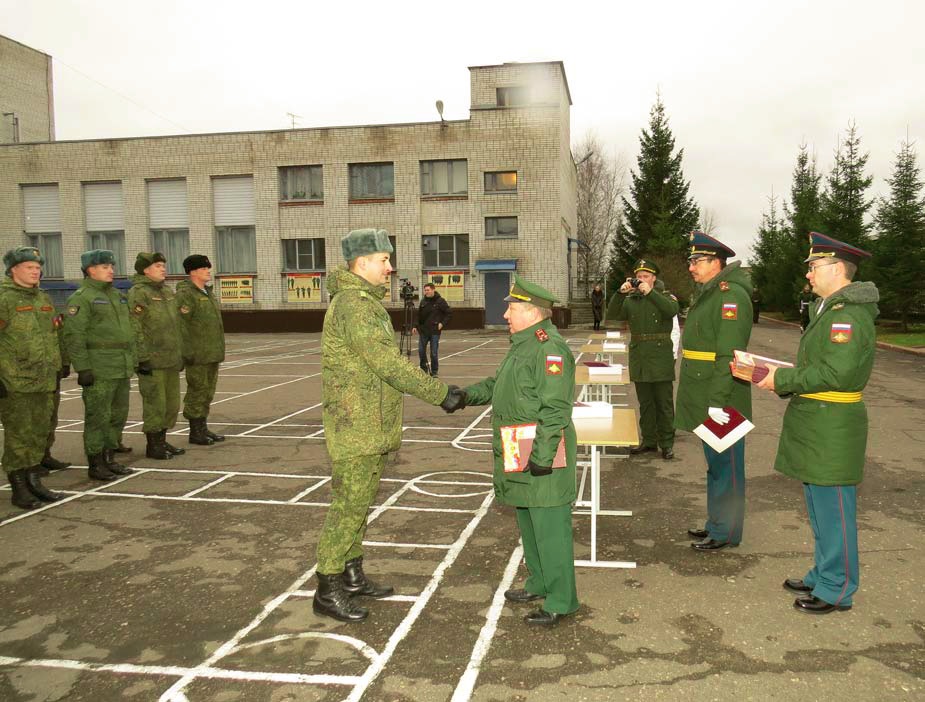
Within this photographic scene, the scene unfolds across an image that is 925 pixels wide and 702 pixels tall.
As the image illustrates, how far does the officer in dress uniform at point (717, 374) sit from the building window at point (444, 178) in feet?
91.3

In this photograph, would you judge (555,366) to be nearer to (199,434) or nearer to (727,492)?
(727,492)

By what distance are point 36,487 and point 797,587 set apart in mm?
6304

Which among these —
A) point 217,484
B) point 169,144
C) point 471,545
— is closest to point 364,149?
point 169,144

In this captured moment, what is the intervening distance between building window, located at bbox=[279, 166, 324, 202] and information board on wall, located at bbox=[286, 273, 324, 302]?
11.9 feet

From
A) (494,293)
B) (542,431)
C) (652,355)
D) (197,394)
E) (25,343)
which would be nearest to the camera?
(542,431)

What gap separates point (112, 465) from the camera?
736 centimetres

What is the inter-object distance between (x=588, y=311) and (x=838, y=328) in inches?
1336

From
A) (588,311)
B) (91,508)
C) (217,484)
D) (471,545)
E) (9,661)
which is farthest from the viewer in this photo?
(588,311)

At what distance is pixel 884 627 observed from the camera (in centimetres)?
382

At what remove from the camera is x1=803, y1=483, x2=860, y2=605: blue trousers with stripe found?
12.8 feet

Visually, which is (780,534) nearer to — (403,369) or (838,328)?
(838,328)

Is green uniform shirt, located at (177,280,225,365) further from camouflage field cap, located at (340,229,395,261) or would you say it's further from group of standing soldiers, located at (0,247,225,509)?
camouflage field cap, located at (340,229,395,261)

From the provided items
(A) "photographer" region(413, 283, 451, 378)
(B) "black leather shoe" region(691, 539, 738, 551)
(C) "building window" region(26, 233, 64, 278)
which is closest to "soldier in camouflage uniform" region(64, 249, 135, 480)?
(B) "black leather shoe" region(691, 539, 738, 551)

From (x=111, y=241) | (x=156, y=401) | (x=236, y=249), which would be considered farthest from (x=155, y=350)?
(x=111, y=241)
